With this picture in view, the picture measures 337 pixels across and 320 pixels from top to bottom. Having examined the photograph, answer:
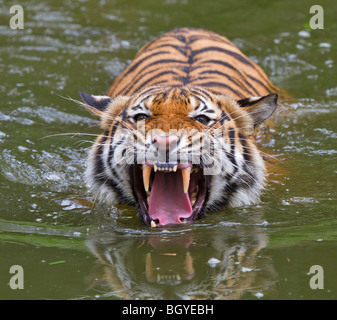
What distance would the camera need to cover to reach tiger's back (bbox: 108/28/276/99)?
4.41m

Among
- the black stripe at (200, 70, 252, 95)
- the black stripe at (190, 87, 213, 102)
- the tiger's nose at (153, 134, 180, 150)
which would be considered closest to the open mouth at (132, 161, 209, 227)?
the tiger's nose at (153, 134, 180, 150)

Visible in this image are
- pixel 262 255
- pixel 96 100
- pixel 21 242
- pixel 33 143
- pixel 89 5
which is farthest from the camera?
pixel 89 5

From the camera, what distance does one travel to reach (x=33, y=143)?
4488mm

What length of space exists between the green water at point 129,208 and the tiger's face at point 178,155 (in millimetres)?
113

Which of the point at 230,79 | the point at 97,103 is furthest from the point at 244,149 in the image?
the point at 230,79

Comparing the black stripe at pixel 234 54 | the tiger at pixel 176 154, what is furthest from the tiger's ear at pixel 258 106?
the black stripe at pixel 234 54

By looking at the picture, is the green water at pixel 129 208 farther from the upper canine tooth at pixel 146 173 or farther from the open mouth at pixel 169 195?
the upper canine tooth at pixel 146 173

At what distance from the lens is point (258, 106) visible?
11.6 feet

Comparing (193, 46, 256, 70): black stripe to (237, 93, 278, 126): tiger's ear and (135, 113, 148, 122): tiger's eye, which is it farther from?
(135, 113, 148, 122): tiger's eye

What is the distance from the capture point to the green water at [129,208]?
259cm

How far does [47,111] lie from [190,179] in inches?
81.0

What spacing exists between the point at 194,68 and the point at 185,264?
214 cm
